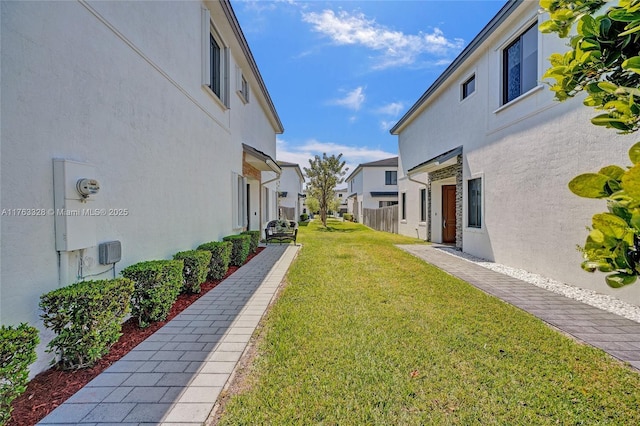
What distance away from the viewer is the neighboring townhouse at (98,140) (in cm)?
281

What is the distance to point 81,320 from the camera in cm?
302

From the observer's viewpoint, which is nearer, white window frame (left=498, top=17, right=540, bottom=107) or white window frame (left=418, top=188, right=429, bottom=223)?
white window frame (left=498, top=17, right=540, bottom=107)

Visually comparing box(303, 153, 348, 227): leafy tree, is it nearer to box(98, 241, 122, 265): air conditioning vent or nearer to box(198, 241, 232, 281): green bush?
box(198, 241, 232, 281): green bush

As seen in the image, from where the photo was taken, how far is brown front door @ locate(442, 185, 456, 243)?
44.4 feet

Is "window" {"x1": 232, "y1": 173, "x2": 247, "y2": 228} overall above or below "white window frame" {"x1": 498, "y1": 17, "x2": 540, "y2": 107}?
below

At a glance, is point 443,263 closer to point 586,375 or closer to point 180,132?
point 586,375

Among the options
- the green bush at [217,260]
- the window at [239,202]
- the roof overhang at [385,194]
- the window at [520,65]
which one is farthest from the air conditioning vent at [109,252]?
the roof overhang at [385,194]

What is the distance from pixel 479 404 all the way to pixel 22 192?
189 inches

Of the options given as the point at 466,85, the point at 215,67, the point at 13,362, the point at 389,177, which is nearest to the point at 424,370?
the point at 13,362

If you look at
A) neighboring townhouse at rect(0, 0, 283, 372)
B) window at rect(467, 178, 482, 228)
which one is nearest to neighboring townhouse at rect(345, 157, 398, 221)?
window at rect(467, 178, 482, 228)

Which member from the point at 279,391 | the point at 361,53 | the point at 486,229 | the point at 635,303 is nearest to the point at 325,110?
the point at 361,53

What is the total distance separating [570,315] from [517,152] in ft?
15.4

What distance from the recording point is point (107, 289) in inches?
128

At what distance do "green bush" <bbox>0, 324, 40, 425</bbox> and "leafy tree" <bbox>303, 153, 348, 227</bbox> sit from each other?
961 inches
